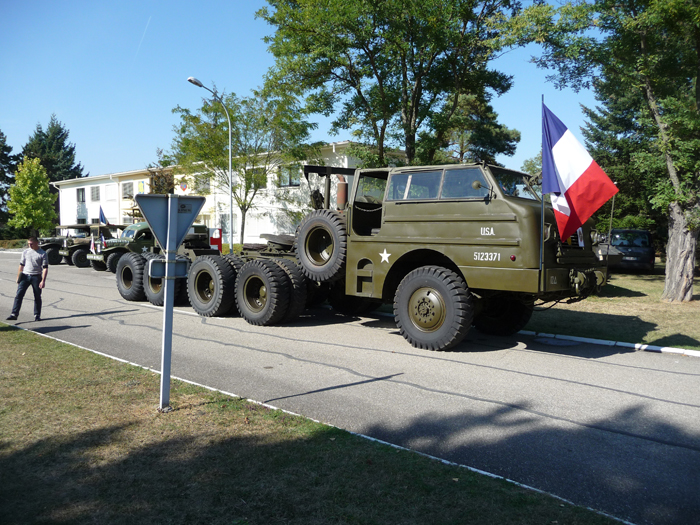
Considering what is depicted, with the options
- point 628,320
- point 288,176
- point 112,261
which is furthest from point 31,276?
point 288,176

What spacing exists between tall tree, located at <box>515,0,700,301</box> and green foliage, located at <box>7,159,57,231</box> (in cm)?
4762

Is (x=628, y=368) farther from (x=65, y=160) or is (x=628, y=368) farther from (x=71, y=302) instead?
(x=65, y=160)

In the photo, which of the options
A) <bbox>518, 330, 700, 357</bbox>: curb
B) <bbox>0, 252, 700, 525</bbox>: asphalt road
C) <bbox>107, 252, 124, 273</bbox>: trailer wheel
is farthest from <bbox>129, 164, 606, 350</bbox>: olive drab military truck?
<bbox>107, 252, 124, 273</bbox>: trailer wheel

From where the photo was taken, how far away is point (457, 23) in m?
16.8

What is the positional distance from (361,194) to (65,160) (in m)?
75.7

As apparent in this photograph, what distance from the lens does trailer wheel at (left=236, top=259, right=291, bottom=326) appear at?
9852 mm

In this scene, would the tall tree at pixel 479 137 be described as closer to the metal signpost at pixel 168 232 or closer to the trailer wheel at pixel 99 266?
the trailer wheel at pixel 99 266

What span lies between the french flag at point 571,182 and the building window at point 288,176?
21.0 meters

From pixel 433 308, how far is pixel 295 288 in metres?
2.94

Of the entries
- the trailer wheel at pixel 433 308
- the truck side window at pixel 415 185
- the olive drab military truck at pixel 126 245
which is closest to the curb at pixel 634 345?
the trailer wheel at pixel 433 308

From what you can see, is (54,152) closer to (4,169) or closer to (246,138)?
(4,169)

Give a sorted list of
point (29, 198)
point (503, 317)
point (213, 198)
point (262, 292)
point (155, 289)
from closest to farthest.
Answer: point (503, 317) → point (262, 292) → point (155, 289) → point (213, 198) → point (29, 198)

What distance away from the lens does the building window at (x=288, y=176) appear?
27842mm

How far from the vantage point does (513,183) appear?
8352mm
